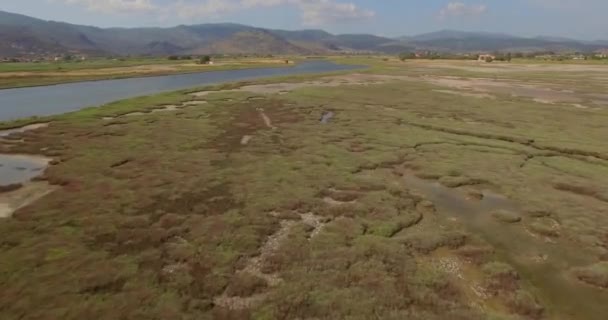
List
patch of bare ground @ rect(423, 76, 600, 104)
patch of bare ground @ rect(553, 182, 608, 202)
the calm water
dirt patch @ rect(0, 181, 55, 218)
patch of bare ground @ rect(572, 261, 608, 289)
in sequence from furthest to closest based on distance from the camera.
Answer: patch of bare ground @ rect(423, 76, 600, 104) → the calm water → patch of bare ground @ rect(553, 182, 608, 202) → dirt patch @ rect(0, 181, 55, 218) → patch of bare ground @ rect(572, 261, 608, 289)

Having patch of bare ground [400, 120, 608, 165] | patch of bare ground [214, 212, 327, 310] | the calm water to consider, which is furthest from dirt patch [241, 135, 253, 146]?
the calm water

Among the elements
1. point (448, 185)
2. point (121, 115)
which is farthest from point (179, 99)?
point (448, 185)

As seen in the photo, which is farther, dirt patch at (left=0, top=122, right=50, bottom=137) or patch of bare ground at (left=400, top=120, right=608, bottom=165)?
dirt patch at (left=0, top=122, right=50, bottom=137)

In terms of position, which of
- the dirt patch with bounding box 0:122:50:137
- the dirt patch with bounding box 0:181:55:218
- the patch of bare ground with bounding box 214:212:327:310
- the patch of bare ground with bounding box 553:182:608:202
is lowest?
the patch of bare ground with bounding box 553:182:608:202

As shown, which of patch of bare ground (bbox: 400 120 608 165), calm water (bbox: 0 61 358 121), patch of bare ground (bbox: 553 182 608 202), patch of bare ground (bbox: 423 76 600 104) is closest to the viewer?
patch of bare ground (bbox: 553 182 608 202)

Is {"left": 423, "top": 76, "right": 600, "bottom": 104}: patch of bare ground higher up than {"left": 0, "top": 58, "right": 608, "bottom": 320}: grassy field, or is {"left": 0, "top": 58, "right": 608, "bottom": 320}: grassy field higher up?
{"left": 423, "top": 76, "right": 600, "bottom": 104}: patch of bare ground

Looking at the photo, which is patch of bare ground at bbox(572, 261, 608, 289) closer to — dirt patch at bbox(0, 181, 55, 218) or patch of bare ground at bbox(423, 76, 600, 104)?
dirt patch at bbox(0, 181, 55, 218)

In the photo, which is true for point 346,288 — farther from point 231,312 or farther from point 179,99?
point 179,99

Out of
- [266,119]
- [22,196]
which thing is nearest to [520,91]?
[266,119]

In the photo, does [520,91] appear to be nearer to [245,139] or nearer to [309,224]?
[245,139]
